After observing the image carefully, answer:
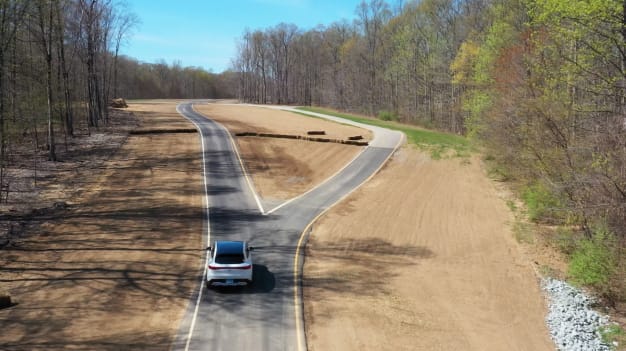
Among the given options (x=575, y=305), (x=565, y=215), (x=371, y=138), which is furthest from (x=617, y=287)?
(x=371, y=138)

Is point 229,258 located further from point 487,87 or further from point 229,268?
point 487,87

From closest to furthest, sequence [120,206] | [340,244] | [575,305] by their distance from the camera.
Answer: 1. [575,305]
2. [340,244]
3. [120,206]

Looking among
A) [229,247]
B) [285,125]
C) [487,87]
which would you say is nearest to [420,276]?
[229,247]

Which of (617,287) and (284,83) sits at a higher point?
(284,83)

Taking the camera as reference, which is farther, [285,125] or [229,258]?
[285,125]

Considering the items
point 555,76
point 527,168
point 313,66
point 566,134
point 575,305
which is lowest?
point 575,305

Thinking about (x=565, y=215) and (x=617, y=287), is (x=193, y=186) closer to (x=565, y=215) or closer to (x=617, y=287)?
(x=565, y=215)
